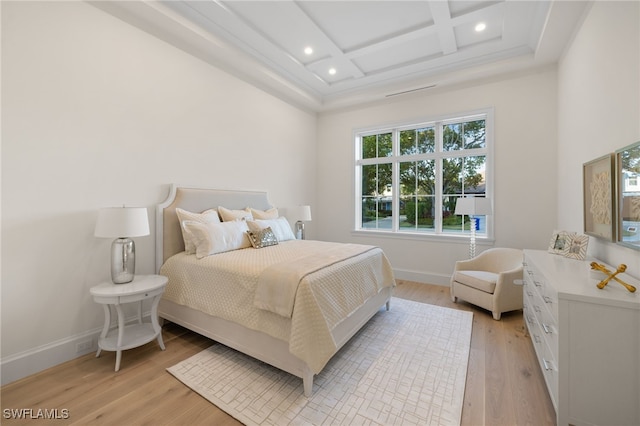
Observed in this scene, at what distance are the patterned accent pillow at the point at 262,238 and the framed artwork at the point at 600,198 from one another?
2.84 metres

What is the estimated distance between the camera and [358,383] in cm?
186

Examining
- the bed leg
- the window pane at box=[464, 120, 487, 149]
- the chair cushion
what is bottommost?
the bed leg

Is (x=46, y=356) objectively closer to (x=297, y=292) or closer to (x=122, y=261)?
(x=122, y=261)

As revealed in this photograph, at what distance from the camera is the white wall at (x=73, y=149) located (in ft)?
6.30

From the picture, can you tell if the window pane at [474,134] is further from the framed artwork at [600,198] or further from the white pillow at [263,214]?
the white pillow at [263,214]

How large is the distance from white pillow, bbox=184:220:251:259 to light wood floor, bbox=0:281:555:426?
33.2 inches

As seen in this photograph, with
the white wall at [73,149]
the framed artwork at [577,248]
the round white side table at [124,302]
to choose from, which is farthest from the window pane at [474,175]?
the round white side table at [124,302]

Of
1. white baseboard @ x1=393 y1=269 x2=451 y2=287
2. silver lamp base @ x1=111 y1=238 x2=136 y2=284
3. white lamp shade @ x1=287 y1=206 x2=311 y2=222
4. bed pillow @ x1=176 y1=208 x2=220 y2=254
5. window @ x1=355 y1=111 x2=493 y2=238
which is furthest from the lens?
white lamp shade @ x1=287 y1=206 x2=311 y2=222

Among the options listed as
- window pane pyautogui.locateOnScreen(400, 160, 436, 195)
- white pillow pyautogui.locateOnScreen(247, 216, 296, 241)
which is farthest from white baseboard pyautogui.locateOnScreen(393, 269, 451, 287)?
white pillow pyautogui.locateOnScreen(247, 216, 296, 241)

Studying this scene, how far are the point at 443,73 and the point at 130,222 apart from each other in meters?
4.22

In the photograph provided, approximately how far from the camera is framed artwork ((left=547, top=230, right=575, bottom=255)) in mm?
2226

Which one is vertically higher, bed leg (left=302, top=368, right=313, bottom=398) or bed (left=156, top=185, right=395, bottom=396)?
bed (left=156, top=185, right=395, bottom=396)

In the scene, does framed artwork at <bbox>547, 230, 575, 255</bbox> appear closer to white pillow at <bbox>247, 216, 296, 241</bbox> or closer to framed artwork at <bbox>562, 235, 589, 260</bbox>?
framed artwork at <bbox>562, 235, 589, 260</bbox>

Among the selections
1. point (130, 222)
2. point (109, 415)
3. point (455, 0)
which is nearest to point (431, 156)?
point (455, 0)
